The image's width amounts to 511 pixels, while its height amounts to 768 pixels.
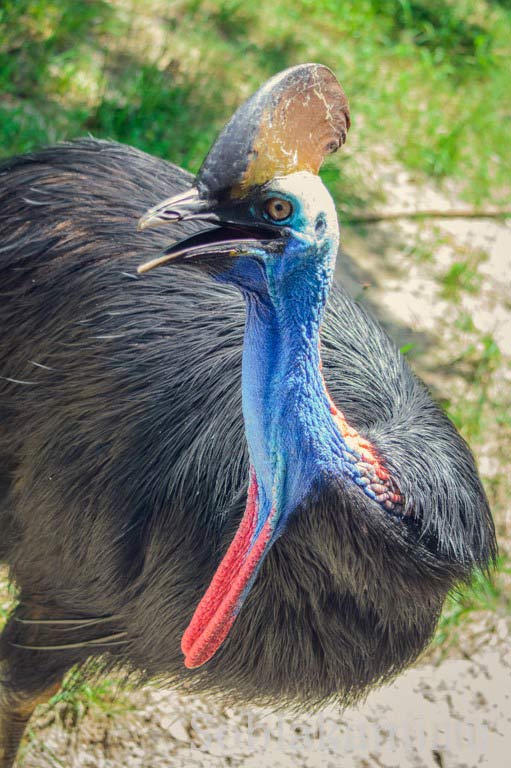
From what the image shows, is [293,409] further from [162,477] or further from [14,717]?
[14,717]

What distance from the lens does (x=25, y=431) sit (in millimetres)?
2326

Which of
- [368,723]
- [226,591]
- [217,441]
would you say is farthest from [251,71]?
[226,591]

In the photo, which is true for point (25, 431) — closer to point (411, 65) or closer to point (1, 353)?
point (1, 353)

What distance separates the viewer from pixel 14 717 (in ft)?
8.25

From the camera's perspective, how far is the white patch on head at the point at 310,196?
1.55 meters

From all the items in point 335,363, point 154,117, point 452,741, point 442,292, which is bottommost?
point 452,741

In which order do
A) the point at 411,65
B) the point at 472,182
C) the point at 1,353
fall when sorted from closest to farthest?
the point at 1,353, the point at 472,182, the point at 411,65

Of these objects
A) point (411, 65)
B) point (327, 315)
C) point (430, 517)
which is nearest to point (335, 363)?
point (327, 315)

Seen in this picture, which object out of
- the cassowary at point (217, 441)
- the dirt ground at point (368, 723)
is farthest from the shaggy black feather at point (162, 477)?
the dirt ground at point (368, 723)

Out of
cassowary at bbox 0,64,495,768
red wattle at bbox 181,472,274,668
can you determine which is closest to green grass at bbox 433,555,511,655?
cassowary at bbox 0,64,495,768

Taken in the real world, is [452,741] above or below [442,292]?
below

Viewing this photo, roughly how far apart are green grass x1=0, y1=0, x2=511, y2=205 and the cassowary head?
2.13 m

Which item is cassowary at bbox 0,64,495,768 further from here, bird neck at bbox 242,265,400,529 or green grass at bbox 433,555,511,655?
green grass at bbox 433,555,511,655

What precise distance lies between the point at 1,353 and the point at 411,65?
3386 mm
